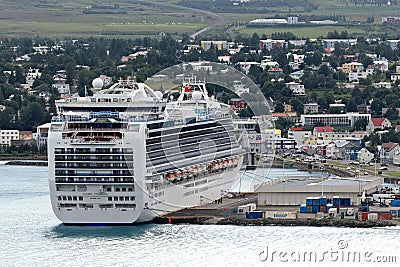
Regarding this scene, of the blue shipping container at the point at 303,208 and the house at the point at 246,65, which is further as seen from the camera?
the house at the point at 246,65

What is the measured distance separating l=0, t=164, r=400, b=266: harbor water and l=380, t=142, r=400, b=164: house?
12609 millimetres

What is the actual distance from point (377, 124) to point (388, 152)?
16.8ft

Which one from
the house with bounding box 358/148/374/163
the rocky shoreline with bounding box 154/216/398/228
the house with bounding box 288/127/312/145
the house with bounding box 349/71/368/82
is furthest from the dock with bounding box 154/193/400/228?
the house with bounding box 349/71/368/82

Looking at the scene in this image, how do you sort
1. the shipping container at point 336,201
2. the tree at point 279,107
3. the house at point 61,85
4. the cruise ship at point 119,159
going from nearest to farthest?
the cruise ship at point 119,159 → the shipping container at point 336,201 → the tree at point 279,107 → the house at point 61,85

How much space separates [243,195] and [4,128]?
16.0 meters

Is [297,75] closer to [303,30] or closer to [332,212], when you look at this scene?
[303,30]

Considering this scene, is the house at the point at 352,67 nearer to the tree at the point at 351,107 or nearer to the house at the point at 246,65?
the house at the point at 246,65

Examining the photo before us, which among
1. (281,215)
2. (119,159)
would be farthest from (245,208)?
(119,159)

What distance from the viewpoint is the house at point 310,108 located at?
157ft

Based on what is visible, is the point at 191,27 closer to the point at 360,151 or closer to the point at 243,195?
the point at 360,151

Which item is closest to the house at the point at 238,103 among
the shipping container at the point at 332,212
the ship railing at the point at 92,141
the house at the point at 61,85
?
the house at the point at 61,85

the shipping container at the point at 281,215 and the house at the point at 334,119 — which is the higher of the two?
the shipping container at the point at 281,215

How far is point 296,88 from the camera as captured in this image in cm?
5119

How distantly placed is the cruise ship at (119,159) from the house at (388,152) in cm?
1146
